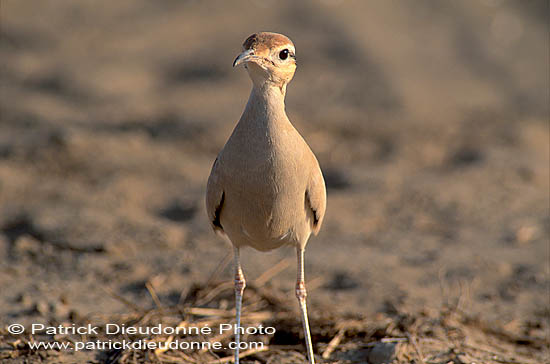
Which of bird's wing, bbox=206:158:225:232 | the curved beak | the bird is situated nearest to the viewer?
the curved beak

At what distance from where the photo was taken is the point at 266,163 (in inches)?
116

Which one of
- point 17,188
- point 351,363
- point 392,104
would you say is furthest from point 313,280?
point 392,104

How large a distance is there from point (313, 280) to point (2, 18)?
256 inches

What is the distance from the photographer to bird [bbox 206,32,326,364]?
115 inches

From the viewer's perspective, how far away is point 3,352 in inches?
131

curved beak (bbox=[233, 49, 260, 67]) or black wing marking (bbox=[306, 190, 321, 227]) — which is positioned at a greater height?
curved beak (bbox=[233, 49, 260, 67])

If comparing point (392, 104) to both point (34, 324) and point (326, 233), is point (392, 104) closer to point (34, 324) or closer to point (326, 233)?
point (326, 233)

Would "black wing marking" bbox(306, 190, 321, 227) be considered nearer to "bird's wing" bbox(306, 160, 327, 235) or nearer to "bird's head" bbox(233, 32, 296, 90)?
"bird's wing" bbox(306, 160, 327, 235)

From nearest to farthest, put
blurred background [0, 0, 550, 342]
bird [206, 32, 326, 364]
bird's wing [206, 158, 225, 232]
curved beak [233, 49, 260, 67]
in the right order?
curved beak [233, 49, 260, 67]
bird [206, 32, 326, 364]
bird's wing [206, 158, 225, 232]
blurred background [0, 0, 550, 342]

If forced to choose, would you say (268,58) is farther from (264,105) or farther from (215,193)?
(215,193)

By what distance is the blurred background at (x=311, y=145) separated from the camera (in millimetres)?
4852

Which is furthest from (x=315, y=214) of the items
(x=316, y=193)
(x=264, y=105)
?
(x=264, y=105)

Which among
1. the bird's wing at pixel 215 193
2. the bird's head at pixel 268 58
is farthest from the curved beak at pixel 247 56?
the bird's wing at pixel 215 193

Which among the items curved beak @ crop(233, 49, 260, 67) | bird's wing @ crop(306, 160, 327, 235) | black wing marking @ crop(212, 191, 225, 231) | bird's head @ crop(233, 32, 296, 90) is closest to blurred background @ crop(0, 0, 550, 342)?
black wing marking @ crop(212, 191, 225, 231)
